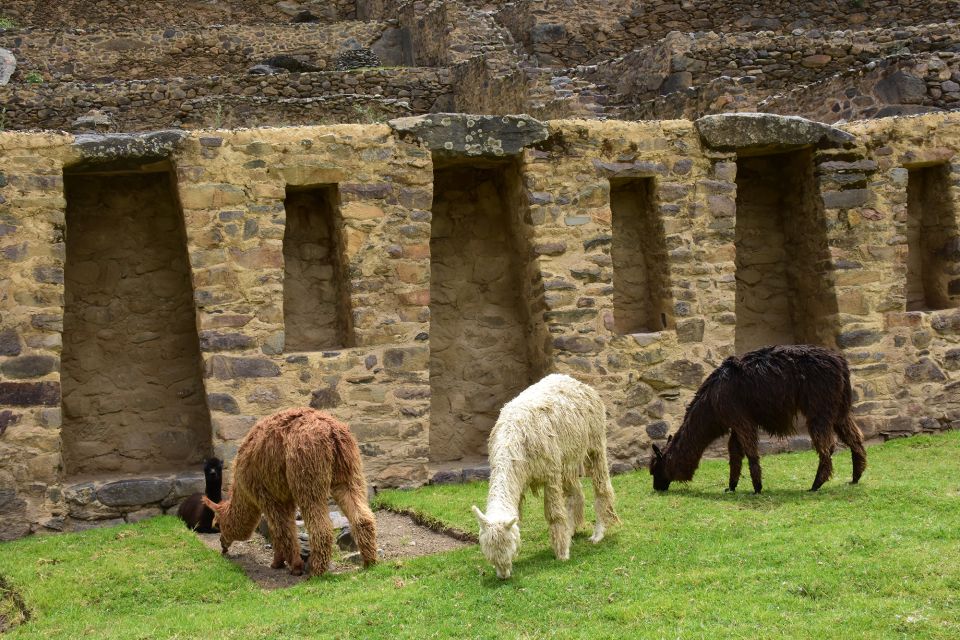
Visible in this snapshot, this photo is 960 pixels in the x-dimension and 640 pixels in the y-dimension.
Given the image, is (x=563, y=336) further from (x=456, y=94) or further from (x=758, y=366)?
Result: (x=456, y=94)

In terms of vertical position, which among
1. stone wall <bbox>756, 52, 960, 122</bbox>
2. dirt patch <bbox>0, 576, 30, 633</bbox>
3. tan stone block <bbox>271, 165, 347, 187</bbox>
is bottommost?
dirt patch <bbox>0, 576, 30, 633</bbox>

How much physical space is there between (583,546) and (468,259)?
497 cm

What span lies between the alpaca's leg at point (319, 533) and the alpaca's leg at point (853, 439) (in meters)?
4.56

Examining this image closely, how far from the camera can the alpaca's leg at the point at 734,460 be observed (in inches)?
378

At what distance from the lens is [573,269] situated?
11.6 meters

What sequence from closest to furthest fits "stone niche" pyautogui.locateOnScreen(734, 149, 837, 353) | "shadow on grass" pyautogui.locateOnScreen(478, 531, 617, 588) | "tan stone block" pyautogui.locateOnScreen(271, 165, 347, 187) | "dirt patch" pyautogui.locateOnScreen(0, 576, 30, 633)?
"shadow on grass" pyautogui.locateOnScreen(478, 531, 617, 588)
"dirt patch" pyautogui.locateOnScreen(0, 576, 30, 633)
"tan stone block" pyautogui.locateOnScreen(271, 165, 347, 187)
"stone niche" pyautogui.locateOnScreen(734, 149, 837, 353)

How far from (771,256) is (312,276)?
18.3 ft

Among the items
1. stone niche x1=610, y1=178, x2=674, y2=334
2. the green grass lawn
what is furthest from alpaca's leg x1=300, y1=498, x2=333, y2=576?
stone niche x1=610, y1=178, x2=674, y2=334

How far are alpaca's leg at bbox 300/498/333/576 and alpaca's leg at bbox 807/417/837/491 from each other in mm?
4158

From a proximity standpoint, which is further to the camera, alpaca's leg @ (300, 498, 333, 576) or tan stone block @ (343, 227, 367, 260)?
tan stone block @ (343, 227, 367, 260)

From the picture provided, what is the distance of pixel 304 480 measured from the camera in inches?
304

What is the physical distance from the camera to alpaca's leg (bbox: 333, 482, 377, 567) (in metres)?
7.96

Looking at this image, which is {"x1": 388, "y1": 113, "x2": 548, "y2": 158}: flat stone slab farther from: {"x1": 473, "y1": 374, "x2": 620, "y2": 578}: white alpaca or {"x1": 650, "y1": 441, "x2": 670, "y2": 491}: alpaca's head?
{"x1": 473, "y1": 374, "x2": 620, "y2": 578}: white alpaca

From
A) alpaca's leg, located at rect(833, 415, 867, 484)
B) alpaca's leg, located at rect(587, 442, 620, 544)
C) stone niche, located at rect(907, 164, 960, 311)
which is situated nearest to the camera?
alpaca's leg, located at rect(587, 442, 620, 544)
